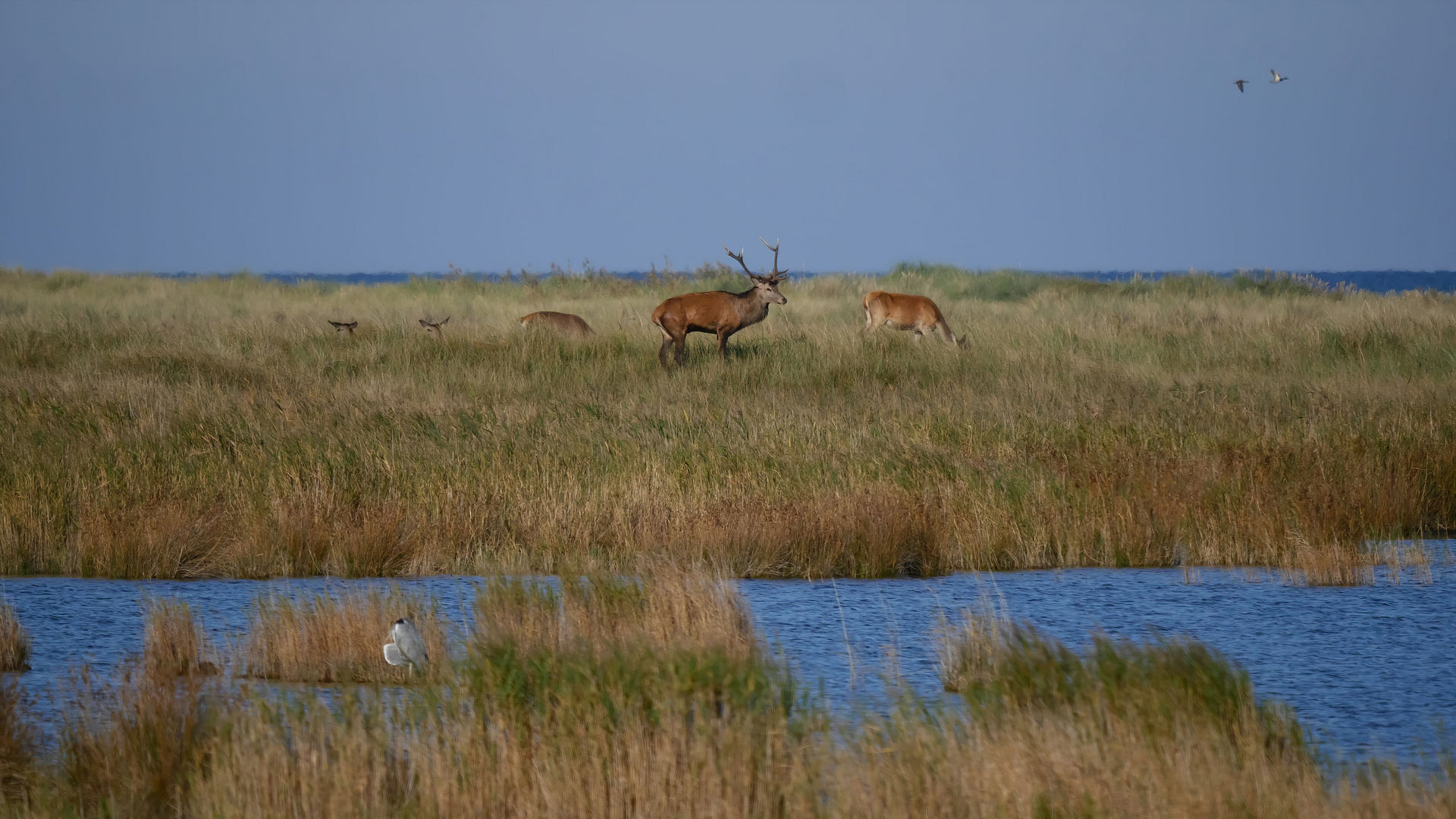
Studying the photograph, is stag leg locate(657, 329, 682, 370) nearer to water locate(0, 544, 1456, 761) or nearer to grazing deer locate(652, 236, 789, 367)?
grazing deer locate(652, 236, 789, 367)

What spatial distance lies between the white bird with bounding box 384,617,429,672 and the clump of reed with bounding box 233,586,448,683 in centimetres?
4

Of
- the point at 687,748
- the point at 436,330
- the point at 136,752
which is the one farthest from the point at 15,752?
the point at 436,330

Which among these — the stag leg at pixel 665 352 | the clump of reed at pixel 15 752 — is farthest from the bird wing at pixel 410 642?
the stag leg at pixel 665 352

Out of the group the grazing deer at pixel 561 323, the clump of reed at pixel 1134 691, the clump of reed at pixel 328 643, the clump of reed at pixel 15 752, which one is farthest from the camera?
the grazing deer at pixel 561 323

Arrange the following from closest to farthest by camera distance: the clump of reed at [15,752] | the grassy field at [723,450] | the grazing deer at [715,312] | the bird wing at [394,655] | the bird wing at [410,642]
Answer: the clump of reed at [15,752], the bird wing at [410,642], the bird wing at [394,655], the grassy field at [723,450], the grazing deer at [715,312]

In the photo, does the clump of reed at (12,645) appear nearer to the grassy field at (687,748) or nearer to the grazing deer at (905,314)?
the grassy field at (687,748)

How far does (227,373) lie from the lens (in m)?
16.2

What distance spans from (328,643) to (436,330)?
46.4ft

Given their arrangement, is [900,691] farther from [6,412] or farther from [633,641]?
[6,412]

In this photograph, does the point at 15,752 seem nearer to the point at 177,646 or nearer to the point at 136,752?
the point at 136,752

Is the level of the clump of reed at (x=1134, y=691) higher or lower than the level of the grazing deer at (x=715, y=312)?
lower

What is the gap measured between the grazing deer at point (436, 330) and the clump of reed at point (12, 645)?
1269 cm

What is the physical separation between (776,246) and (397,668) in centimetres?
1249

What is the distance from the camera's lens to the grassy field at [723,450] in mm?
9133
